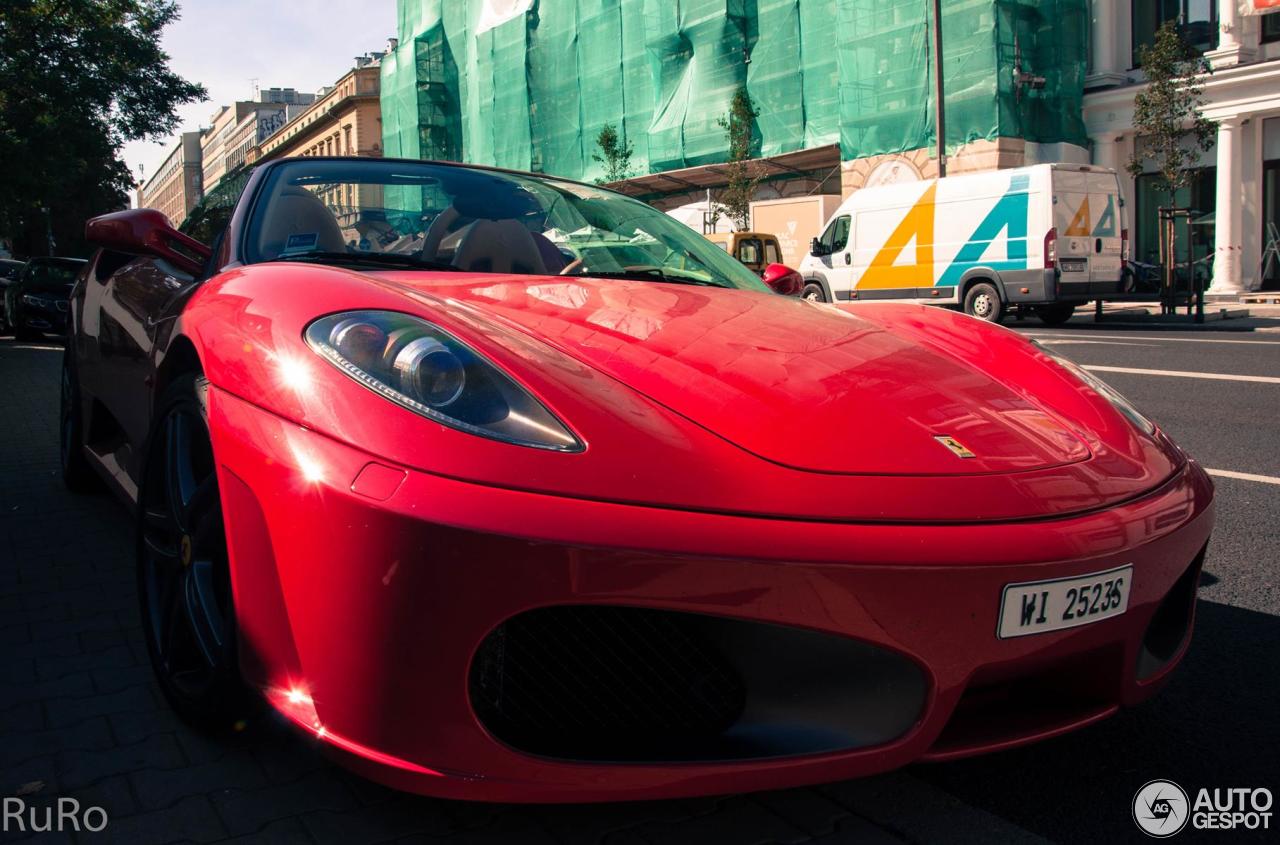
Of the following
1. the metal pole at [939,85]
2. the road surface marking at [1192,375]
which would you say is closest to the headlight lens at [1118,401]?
the road surface marking at [1192,375]

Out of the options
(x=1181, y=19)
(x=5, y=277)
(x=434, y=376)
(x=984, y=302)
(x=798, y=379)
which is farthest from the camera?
(x=5, y=277)

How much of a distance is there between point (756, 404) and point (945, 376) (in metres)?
0.52

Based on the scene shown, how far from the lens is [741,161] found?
2622cm

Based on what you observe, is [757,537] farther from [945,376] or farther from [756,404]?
[945,376]

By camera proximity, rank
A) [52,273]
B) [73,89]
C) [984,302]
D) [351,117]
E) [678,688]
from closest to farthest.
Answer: [678,688]
[984,302]
[52,273]
[73,89]
[351,117]

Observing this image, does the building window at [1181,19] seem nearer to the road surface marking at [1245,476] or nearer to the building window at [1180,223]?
the building window at [1180,223]

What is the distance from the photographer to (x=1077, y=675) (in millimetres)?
1781

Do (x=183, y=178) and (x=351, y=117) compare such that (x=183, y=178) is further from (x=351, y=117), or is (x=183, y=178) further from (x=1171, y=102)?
(x=1171, y=102)

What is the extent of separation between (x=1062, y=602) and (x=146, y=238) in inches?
92.3

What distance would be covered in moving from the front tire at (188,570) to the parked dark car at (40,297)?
59.1 feet

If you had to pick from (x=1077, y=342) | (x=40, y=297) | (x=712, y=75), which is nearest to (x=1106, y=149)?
(x=712, y=75)

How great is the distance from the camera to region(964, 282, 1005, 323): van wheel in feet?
54.9

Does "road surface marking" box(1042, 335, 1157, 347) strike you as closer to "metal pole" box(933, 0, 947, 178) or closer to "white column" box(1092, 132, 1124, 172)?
"metal pole" box(933, 0, 947, 178)

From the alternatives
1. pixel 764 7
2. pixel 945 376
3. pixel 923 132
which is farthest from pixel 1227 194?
pixel 945 376
